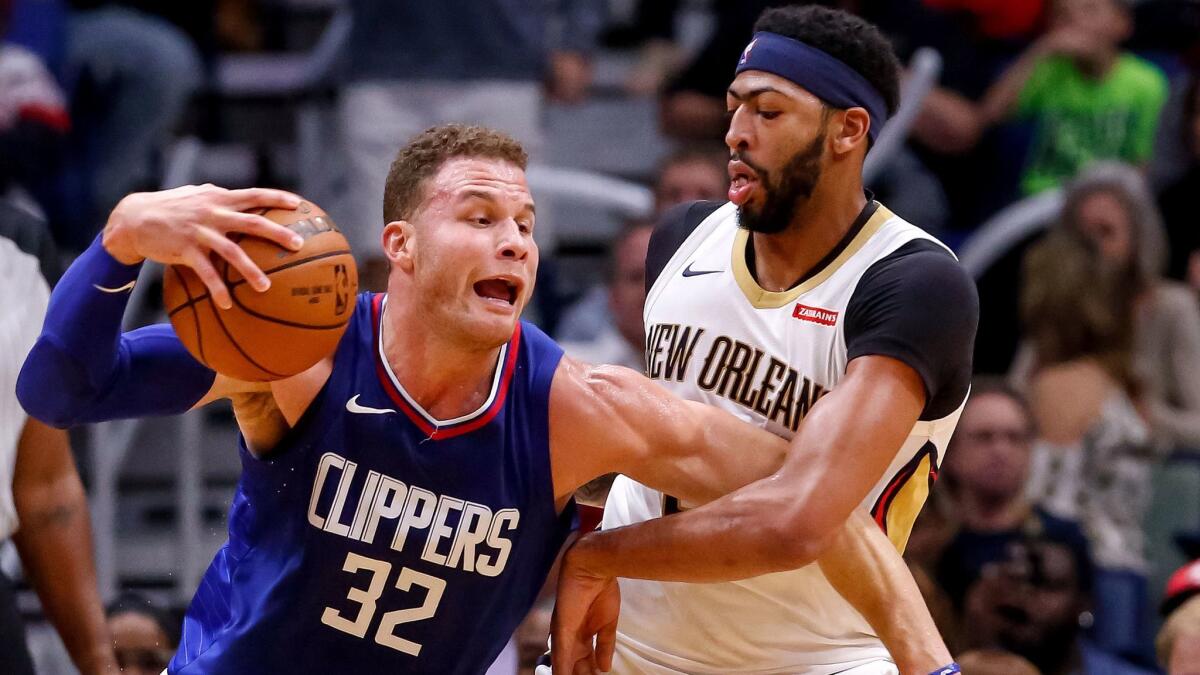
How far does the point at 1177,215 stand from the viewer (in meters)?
8.49

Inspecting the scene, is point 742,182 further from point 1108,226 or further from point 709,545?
point 1108,226

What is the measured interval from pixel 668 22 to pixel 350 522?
571cm

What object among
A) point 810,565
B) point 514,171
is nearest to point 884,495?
point 810,565

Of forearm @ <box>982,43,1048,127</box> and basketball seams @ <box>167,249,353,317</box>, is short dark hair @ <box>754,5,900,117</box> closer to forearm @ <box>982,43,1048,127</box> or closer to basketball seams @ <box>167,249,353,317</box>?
basketball seams @ <box>167,249,353,317</box>

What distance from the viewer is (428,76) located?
816 cm

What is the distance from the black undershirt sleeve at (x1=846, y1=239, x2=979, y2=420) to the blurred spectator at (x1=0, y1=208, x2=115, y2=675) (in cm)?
240

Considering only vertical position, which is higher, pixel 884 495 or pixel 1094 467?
pixel 884 495

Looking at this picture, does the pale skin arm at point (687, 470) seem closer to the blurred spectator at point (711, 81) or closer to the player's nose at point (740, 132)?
the player's nose at point (740, 132)

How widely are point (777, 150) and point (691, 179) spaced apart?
2.89m

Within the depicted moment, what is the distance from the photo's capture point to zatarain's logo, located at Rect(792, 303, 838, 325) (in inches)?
175

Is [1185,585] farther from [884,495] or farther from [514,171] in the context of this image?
[514,171]

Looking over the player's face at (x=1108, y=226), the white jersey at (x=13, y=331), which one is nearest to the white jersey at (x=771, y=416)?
the white jersey at (x=13, y=331)

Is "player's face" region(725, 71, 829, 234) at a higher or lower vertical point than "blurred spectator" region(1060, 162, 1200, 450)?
higher

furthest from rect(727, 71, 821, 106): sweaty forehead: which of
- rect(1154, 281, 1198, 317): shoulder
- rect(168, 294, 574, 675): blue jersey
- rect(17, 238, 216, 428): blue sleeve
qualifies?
rect(1154, 281, 1198, 317): shoulder
